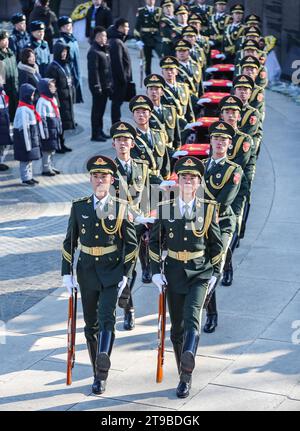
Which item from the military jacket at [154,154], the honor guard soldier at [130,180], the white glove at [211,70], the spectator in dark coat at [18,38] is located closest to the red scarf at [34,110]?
the military jacket at [154,154]

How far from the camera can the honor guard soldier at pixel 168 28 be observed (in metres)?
22.6

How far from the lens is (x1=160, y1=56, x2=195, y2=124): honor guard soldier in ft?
53.9

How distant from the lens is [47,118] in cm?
1705

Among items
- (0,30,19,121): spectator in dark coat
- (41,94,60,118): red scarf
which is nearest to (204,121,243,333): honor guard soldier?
(41,94,60,118): red scarf

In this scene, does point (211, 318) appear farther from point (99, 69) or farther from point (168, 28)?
point (168, 28)

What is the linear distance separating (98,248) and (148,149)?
322 cm

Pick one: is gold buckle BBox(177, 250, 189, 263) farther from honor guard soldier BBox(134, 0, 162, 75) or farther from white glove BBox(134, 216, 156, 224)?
honor guard soldier BBox(134, 0, 162, 75)

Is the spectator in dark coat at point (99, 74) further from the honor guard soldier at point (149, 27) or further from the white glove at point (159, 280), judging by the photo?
the white glove at point (159, 280)

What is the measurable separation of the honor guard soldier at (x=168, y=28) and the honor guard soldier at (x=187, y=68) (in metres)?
3.31

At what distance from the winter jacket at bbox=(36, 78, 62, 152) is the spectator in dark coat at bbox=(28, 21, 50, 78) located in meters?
2.70

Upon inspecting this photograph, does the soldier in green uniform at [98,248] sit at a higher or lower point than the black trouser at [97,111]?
higher
